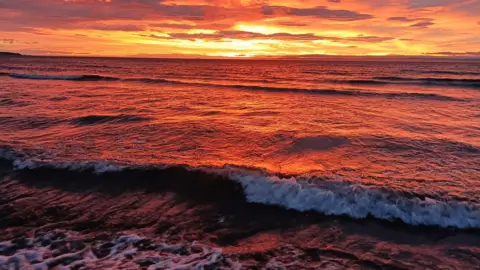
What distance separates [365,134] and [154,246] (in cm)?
919

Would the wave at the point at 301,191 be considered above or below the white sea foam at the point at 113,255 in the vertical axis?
above

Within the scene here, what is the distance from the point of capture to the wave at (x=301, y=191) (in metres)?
6.76

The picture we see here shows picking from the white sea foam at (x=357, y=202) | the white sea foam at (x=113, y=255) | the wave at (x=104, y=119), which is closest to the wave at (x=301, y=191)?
the white sea foam at (x=357, y=202)

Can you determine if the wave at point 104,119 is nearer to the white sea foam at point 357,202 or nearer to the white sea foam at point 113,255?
the white sea foam at point 357,202

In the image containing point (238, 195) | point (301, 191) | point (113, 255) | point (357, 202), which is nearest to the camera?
point (113, 255)

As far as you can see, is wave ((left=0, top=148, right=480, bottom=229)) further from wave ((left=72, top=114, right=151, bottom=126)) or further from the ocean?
wave ((left=72, top=114, right=151, bottom=126))

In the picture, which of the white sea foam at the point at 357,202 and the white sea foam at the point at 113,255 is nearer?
the white sea foam at the point at 113,255

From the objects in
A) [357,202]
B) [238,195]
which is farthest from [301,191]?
[238,195]

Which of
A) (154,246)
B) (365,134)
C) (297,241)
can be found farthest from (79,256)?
(365,134)

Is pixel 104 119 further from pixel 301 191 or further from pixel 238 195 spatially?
pixel 301 191

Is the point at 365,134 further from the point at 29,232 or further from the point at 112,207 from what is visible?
the point at 29,232

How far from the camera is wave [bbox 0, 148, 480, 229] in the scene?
6.76 m

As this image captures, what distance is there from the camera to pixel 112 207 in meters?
7.17

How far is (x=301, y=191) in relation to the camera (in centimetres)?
763
